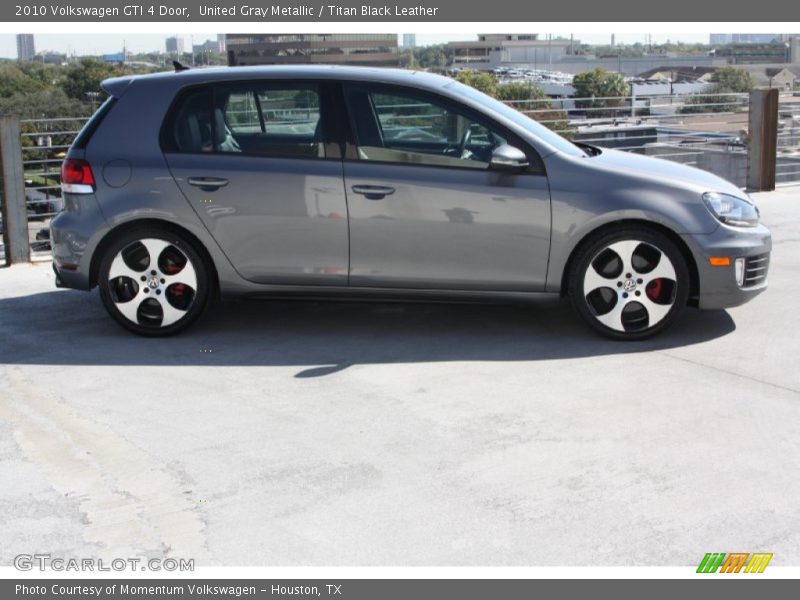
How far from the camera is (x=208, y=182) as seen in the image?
6.62 m

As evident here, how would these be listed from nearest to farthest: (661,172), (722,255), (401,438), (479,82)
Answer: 1. (401,438)
2. (722,255)
3. (661,172)
4. (479,82)

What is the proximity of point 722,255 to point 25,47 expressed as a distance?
29.0m

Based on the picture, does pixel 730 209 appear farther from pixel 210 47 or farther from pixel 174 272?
pixel 210 47

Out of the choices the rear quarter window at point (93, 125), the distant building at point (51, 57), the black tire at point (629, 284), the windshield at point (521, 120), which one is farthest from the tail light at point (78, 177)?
the distant building at point (51, 57)

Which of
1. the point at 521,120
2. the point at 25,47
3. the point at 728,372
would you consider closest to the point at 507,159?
the point at 521,120

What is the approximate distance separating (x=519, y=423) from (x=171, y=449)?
1.62 m

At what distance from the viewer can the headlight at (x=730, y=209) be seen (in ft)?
21.6

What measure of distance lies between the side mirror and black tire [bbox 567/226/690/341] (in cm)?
61

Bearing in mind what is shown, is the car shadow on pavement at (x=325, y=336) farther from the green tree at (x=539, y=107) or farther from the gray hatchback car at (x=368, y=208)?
the green tree at (x=539, y=107)

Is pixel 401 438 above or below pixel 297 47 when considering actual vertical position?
below

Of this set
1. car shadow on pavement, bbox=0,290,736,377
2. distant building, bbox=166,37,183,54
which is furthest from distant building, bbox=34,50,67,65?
car shadow on pavement, bbox=0,290,736,377

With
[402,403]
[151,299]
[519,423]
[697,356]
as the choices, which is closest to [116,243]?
[151,299]

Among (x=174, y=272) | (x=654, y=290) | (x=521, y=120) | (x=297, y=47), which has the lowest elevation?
(x=654, y=290)

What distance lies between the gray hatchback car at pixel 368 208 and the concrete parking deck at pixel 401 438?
0.33 metres
